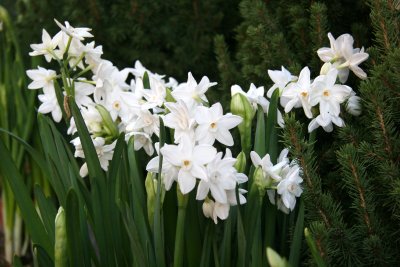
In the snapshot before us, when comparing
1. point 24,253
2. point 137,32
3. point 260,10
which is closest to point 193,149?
point 260,10

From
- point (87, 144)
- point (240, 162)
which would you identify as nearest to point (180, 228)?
point (240, 162)

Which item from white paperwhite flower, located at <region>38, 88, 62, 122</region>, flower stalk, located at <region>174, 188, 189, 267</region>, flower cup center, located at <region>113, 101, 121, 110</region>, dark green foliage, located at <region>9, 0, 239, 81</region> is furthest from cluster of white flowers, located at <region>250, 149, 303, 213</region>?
dark green foliage, located at <region>9, 0, 239, 81</region>

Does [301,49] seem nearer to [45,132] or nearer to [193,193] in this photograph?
[193,193]

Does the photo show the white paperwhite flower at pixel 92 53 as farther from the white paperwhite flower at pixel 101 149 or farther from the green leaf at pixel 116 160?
the green leaf at pixel 116 160

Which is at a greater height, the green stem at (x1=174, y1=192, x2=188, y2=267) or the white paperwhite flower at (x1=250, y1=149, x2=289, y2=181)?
the white paperwhite flower at (x1=250, y1=149, x2=289, y2=181)

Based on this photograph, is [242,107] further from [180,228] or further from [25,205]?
[25,205]

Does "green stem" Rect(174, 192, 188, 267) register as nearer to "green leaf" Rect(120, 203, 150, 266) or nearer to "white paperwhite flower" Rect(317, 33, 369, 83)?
"green leaf" Rect(120, 203, 150, 266)
